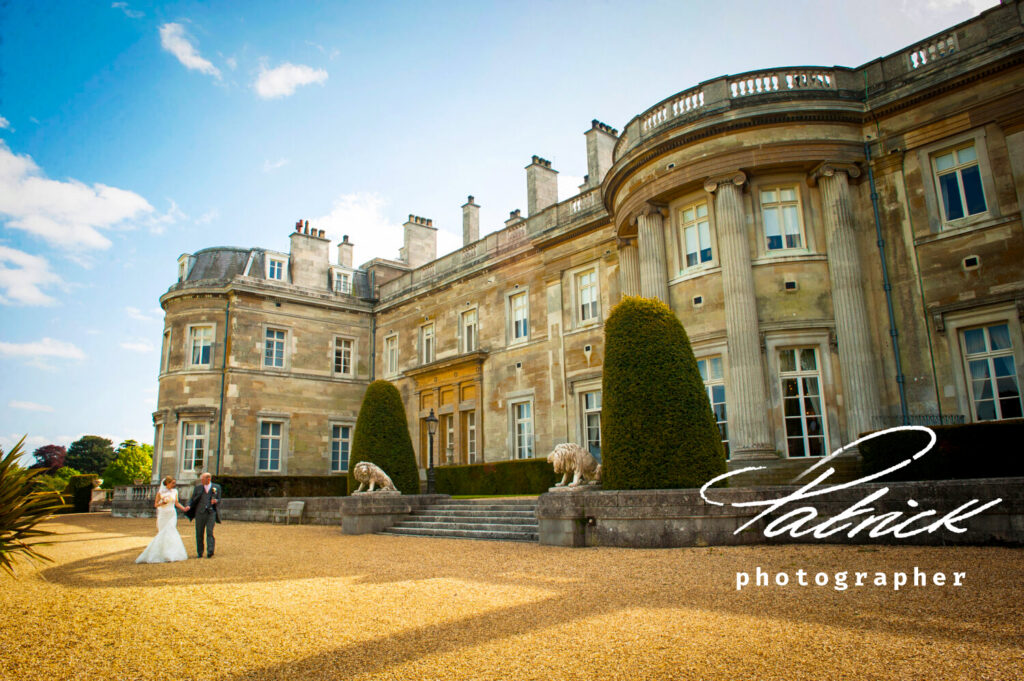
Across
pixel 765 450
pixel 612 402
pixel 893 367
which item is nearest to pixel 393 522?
pixel 612 402

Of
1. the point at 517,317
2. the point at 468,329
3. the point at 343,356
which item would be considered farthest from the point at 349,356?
the point at 517,317

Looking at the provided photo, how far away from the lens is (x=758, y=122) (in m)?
13.9

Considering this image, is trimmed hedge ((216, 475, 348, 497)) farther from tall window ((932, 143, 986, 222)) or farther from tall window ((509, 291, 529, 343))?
tall window ((932, 143, 986, 222))

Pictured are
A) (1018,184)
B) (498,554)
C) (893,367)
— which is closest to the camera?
(498,554)

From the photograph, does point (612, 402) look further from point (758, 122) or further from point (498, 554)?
point (758, 122)

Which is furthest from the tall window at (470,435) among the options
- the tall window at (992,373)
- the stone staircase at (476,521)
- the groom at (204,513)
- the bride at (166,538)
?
the tall window at (992,373)

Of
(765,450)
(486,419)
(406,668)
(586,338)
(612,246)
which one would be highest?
(612,246)

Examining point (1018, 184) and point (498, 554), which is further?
point (1018, 184)

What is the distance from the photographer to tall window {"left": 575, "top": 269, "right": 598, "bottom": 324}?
64.0 ft

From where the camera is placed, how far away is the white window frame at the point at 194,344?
81.4ft

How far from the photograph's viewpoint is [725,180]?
14195 millimetres

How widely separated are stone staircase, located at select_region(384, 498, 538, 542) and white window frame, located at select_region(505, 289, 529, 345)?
7.92m

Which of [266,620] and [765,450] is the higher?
[765,450]

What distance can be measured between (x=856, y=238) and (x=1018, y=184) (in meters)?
2.75
